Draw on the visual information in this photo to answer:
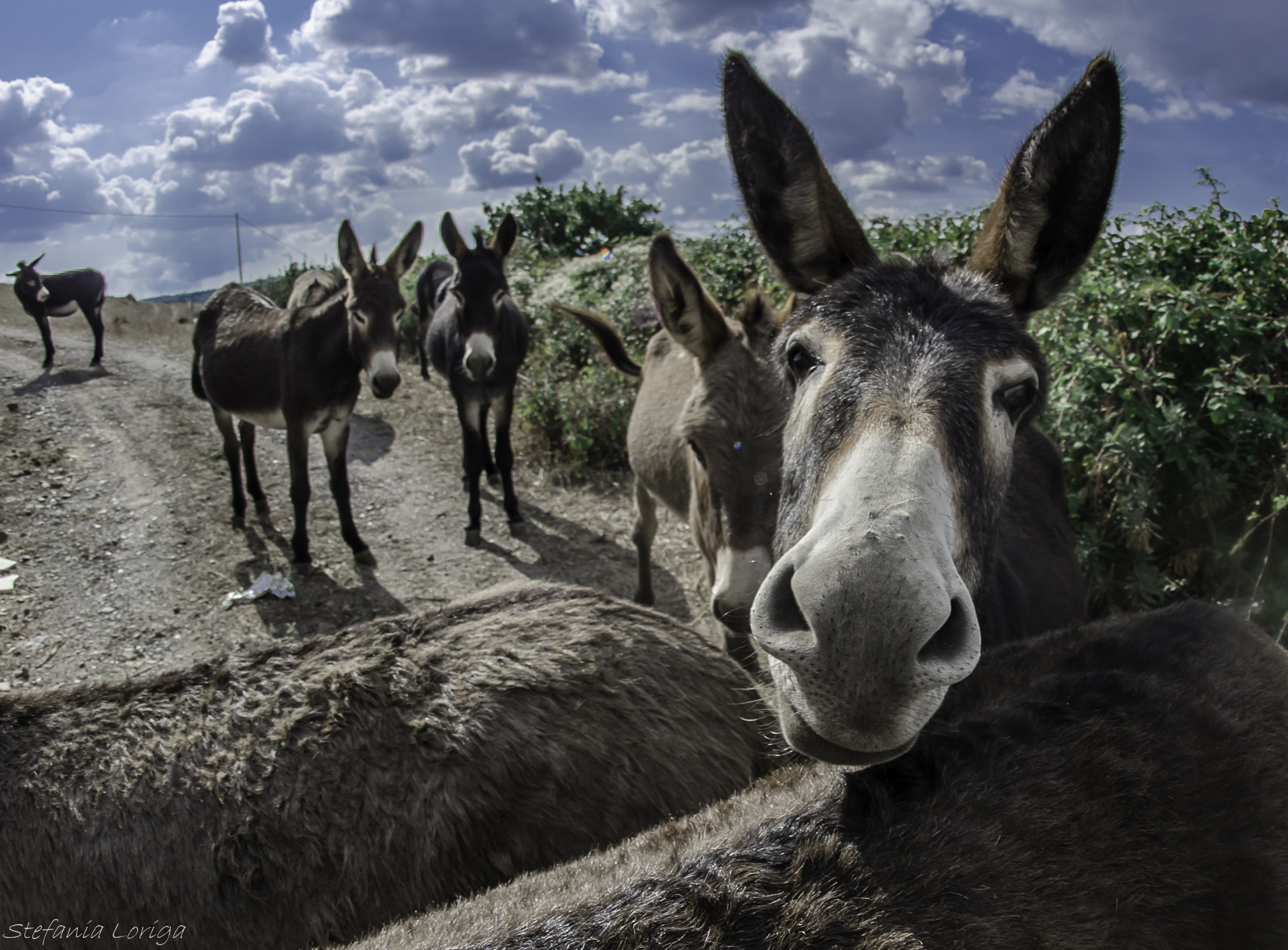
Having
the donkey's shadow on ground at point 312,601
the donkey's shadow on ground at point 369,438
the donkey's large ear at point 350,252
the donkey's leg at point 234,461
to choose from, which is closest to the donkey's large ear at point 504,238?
the donkey's large ear at point 350,252

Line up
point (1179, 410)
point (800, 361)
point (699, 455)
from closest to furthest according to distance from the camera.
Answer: point (800, 361), point (699, 455), point (1179, 410)

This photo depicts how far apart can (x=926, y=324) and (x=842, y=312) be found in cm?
22

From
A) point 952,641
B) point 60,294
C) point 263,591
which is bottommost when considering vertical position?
point 263,591

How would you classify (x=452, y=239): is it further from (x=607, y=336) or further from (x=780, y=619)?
(x=780, y=619)

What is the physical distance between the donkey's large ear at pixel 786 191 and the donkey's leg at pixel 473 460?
5.45 m

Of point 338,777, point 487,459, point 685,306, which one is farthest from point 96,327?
point 338,777

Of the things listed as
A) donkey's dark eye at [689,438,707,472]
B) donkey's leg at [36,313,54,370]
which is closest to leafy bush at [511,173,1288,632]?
donkey's dark eye at [689,438,707,472]

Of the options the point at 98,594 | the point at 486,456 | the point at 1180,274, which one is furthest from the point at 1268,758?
the point at 486,456

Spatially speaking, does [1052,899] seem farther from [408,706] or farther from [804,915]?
[408,706]

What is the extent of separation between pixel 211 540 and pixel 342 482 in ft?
5.09

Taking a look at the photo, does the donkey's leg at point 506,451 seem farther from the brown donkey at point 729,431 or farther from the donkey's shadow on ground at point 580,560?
the brown donkey at point 729,431

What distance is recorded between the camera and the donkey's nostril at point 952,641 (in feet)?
4.10

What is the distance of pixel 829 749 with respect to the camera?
4.65ft

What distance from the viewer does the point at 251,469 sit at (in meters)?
7.65
